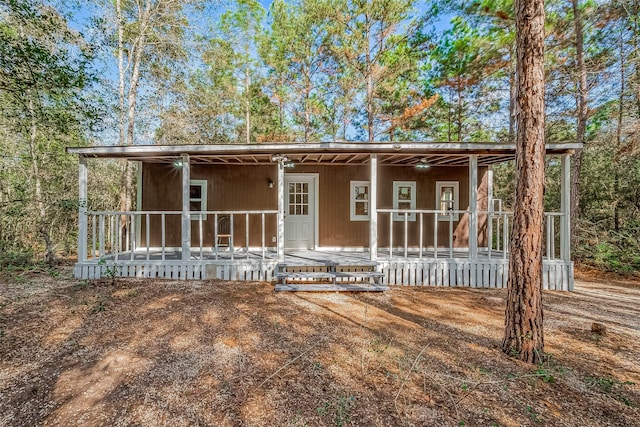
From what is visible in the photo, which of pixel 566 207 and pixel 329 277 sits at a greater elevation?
pixel 566 207

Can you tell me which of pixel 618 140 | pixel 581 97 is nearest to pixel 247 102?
pixel 581 97

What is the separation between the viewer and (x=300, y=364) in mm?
2670

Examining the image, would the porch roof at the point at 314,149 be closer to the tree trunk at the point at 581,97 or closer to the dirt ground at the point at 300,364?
the dirt ground at the point at 300,364

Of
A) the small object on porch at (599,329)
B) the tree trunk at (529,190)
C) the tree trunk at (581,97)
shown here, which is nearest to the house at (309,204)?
the tree trunk at (581,97)

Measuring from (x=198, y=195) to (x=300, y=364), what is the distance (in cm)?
598

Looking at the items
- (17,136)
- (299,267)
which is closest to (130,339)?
(299,267)

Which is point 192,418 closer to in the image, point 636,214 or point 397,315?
point 397,315

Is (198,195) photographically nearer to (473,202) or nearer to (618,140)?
(473,202)

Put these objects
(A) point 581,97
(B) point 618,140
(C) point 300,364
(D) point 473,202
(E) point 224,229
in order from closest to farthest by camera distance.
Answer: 1. (C) point 300,364
2. (D) point 473,202
3. (B) point 618,140
4. (E) point 224,229
5. (A) point 581,97

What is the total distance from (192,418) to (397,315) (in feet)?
9.45

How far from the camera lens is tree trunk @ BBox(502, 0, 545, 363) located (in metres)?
2.71

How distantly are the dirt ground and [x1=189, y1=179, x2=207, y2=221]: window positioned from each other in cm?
310

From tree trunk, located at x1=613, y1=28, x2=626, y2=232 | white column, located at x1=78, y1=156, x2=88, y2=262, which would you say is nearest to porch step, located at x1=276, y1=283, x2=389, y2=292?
white column, located at x1=78, y1=156, x2=88, y2=262

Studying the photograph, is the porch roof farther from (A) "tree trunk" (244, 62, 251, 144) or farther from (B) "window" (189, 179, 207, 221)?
(A) "tree trunk" (244, 62, 251, 144)
